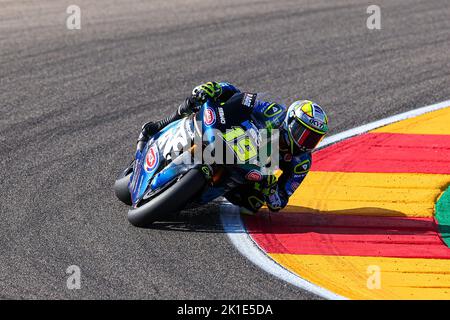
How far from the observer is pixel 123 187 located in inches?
395

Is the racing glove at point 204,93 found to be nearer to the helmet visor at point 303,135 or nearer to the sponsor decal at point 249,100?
the sponsor decal at point 249,100

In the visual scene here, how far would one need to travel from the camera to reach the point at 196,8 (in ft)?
54.1

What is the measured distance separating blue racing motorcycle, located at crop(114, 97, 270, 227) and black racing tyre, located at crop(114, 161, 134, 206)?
0.64ft

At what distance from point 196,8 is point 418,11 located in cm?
354

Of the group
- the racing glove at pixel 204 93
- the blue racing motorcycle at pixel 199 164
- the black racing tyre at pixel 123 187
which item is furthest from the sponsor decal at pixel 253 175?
the black racing tyre at pixel 123 187

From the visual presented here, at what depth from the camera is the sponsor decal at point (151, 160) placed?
31.6 feet

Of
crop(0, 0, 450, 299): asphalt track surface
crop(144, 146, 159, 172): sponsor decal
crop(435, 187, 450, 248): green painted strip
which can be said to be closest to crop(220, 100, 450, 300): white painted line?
crop(0, 0, 450, 299): asphalt track surface

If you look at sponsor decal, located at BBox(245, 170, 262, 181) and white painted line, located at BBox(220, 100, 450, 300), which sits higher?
sponsor decal, located at BBox(245, 170, 262, 181)

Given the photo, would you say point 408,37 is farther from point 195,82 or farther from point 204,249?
point 204,249

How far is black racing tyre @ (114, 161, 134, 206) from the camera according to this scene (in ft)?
32.8

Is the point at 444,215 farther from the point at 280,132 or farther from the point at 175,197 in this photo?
the point at 175,197

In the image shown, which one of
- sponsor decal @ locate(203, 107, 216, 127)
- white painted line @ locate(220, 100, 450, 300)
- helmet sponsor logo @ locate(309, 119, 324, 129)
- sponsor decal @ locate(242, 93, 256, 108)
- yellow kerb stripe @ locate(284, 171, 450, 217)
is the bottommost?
white painted line @ locate(220, 100, 450, 300)

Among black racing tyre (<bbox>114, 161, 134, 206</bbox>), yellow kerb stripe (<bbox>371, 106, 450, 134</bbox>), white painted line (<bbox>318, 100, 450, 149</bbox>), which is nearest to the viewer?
black racing tyre (<bbox>114, 161, 134, 206</bbox>)

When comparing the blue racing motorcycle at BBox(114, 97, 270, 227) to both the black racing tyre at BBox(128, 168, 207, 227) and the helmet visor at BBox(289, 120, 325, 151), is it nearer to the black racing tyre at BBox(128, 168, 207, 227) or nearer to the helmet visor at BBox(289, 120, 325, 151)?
the black racing tyre at BBox(128, 168, 207, 227)
